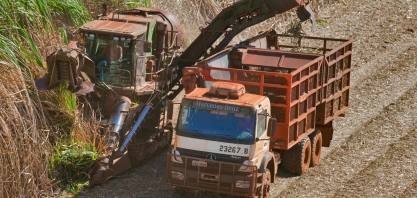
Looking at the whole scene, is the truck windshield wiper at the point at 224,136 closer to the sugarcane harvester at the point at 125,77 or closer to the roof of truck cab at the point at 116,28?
the sugarcane harvester at the point at 125,77

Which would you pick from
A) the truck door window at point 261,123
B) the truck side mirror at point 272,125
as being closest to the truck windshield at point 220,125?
the truck door window at point 261,123

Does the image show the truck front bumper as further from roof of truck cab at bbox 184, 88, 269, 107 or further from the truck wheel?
roof of truck cab at bbox 184, 88, 269, 107

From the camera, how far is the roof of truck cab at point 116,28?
19328mm

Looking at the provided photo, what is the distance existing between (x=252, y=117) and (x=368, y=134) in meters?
6.41

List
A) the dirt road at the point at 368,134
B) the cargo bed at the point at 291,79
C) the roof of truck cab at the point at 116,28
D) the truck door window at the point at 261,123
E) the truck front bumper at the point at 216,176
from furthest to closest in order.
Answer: the roof of truck cab at the point at 116,28 < the dirt road at the point at 368,134 < the cargo bed at the point at 291,79 < the truck door window at the point at 261,123 < the truck front bumper at the point at 216,176

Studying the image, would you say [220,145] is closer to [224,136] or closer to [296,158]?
[224,136]

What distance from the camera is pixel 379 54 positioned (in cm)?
2925

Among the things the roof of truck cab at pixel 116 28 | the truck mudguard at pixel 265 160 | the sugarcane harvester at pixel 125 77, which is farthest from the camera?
the roof of truck cab at pixel 116 28

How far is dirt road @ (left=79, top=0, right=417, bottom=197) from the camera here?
1817cm

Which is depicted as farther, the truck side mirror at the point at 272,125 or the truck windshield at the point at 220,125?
the truck side mirror at the point at 272,125

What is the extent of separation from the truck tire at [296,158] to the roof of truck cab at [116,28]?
432 centimetres

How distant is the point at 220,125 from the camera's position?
16.4 meters

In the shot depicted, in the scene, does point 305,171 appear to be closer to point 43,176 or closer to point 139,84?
point 139,84

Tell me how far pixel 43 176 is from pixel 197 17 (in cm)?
1261
